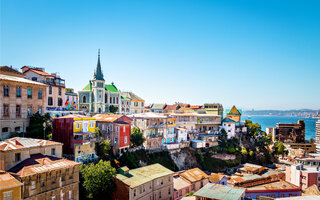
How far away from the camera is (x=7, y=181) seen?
18938 millimetres

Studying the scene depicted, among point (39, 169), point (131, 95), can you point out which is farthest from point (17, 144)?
point (131, 95)

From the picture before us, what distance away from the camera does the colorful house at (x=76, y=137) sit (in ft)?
105

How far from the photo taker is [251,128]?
2926 inches

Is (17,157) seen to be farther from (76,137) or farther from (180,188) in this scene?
(180,188)

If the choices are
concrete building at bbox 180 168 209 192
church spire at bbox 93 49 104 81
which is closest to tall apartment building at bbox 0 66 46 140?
church spire at bbox 93 49 104 81

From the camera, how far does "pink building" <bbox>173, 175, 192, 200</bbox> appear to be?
3644 centimetres

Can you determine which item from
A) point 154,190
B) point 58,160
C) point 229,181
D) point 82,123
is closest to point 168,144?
point 229,181

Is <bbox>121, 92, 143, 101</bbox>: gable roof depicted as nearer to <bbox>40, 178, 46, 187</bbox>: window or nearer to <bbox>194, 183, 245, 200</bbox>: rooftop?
<bbox>194, 183, 245, 200</bbox>: rooftop

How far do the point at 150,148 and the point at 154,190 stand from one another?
15.6m

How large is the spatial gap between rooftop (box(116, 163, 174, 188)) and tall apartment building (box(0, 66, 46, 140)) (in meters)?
15.7

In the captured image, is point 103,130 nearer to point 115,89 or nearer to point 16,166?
point 16,166

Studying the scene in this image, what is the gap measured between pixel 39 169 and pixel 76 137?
11.0 metres

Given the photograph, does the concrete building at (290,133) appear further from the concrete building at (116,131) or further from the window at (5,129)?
the window at (5,129)

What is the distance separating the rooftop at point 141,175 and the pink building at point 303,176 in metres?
29.1
